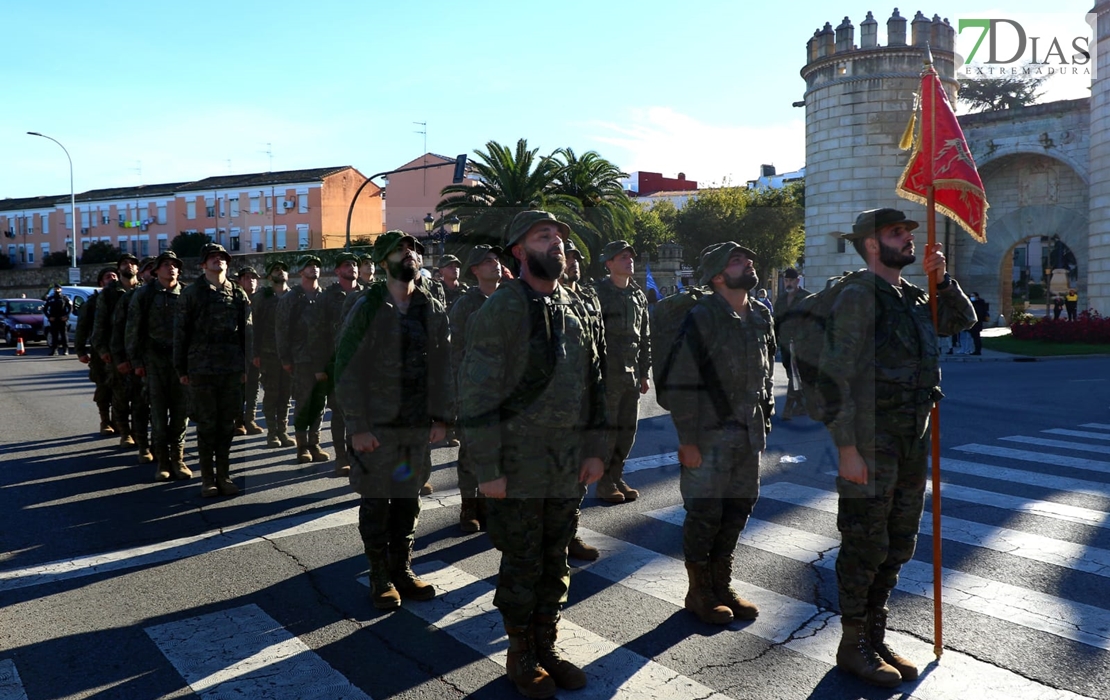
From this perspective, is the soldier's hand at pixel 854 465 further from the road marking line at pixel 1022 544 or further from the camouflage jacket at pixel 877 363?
the road marking line at pixel 1022 544

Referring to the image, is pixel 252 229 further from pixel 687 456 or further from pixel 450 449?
pixel 687 456

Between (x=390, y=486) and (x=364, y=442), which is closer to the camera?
(x=364, y=442)

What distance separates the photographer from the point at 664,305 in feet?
21.2

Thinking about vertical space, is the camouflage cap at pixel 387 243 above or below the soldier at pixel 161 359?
above

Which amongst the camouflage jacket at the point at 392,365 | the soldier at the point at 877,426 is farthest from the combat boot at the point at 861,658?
the camouflage jacket at the point at 392,365

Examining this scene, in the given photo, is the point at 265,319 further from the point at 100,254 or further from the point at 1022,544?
the point at 100,254

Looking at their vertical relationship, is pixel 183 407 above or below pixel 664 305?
below

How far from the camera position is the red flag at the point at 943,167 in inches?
198

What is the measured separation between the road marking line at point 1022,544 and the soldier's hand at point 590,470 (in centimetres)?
330

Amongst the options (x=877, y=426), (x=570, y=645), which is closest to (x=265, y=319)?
(x=570, y=645)

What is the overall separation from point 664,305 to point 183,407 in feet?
15.7

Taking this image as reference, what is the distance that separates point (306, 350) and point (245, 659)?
5414mm

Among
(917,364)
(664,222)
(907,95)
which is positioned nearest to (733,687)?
(917,364)

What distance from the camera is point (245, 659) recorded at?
167 inches
